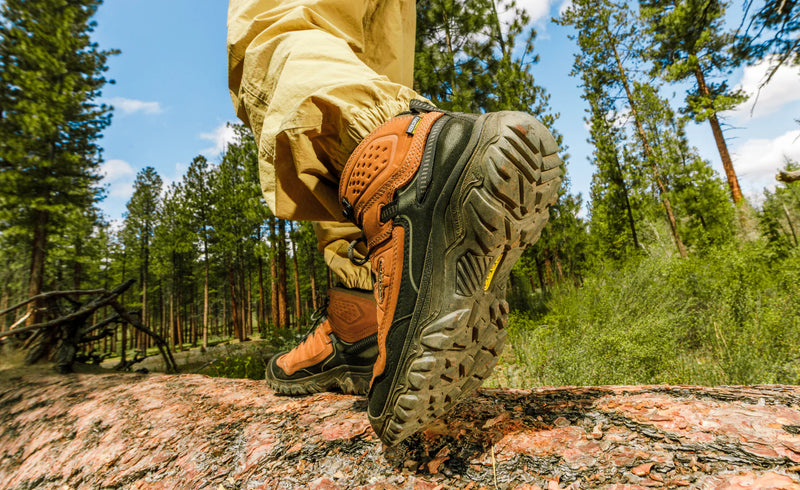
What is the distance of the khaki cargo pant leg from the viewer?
95 cm

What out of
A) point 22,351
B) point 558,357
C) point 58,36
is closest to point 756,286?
point 558,357

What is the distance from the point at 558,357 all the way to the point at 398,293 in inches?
74.0

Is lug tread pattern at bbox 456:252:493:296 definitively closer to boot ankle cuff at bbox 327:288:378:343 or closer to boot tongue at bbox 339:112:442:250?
boot tongue at bbox 339:112:442:250

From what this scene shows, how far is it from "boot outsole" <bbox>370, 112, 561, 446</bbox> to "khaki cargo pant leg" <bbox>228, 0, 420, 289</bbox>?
0.38 m

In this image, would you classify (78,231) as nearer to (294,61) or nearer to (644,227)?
(294,61)

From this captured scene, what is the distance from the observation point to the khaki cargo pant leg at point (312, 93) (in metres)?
0.95

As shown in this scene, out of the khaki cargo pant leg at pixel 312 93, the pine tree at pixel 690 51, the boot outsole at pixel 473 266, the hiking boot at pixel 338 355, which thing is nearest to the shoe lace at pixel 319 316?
the hiking boot at pixel 338 355

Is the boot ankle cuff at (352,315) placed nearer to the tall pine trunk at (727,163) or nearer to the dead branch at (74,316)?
the dead branch at (74,316)

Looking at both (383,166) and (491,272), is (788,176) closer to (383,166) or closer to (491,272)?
(491,272)

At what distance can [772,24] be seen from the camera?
3078 millimetres

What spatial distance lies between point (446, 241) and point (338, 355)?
2.30 feet

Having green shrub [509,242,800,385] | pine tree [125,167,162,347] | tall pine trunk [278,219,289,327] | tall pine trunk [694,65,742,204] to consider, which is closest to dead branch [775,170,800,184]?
green shrub [509,242,800,385]

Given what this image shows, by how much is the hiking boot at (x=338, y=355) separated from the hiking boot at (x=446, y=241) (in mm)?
369

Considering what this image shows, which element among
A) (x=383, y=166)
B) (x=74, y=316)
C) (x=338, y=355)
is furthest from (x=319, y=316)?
(x=74, y=316)
